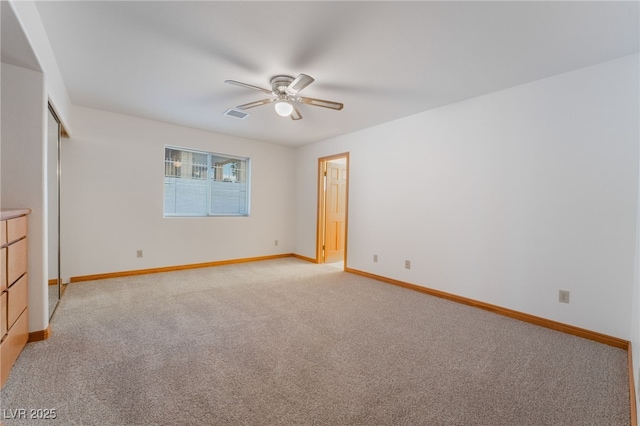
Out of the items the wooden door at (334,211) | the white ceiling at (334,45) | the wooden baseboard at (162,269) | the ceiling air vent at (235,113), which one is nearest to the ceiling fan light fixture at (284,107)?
the white ceiling at (334,45)

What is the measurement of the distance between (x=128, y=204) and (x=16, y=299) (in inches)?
93.4

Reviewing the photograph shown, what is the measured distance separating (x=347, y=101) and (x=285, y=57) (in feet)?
3.73

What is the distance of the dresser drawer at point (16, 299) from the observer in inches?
69.7

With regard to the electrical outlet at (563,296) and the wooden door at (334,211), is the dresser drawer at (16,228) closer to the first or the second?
the wooden door at (334,211)

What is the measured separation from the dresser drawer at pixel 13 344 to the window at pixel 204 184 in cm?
259

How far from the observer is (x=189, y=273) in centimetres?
431

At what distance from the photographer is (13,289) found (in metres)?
1.85

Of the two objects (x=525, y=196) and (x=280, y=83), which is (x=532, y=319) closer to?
(x=525, y=196)

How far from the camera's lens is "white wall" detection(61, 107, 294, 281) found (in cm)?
366

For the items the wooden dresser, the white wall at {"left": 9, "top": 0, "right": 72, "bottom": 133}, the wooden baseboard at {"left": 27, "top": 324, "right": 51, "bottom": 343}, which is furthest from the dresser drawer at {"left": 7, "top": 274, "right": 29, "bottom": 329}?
the white wall at {"left": 9, "top": 0, "right": 72, "bottom": 133}

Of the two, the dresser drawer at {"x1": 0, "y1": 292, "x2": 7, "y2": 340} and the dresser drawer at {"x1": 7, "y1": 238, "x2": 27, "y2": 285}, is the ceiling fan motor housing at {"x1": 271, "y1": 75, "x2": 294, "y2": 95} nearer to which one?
the dresser drawer at {"x1": 7, "y1": 238, "x2": 27, "y2": 285}

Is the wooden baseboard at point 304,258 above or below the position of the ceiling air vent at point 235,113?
below

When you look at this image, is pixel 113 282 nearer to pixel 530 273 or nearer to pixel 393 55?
pixel 393 55

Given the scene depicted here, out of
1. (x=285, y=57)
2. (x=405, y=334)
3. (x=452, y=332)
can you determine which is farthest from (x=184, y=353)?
(x=285, y=57)
